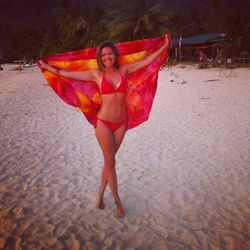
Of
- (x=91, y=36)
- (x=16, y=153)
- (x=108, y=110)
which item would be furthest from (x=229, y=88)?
(x=91, y=36)

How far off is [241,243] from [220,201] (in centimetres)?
75

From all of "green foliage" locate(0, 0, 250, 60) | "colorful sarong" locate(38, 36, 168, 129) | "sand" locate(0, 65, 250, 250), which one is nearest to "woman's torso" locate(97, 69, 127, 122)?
"colorful sarong" locate(38, 36, 168, 129)

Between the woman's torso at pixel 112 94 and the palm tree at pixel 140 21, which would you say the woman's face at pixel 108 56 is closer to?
the woman's torso at pixel 112 94

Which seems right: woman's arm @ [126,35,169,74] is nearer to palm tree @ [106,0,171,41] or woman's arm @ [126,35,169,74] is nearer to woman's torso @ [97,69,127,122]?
woman's torso @ [97,69,127,122]

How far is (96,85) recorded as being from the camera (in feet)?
10.3

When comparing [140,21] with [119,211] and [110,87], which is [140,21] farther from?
[119,211]

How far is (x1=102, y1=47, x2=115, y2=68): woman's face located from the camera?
8.93 ft

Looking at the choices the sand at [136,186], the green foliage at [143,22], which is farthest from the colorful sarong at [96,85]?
the green foliage at [143,22]

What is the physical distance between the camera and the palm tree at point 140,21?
98.9ft

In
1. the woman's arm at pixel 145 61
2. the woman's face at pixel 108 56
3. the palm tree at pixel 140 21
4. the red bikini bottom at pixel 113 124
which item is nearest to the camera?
the woman's face at pixel 108 56

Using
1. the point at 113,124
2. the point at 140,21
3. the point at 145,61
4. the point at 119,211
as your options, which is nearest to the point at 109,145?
the point at 113,124

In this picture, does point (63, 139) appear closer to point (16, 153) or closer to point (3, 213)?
point (16, 153)

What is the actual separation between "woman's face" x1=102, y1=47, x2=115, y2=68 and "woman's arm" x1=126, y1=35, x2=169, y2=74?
0.25 m

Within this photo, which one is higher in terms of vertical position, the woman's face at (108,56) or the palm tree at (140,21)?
the palm tree at (140,21)
